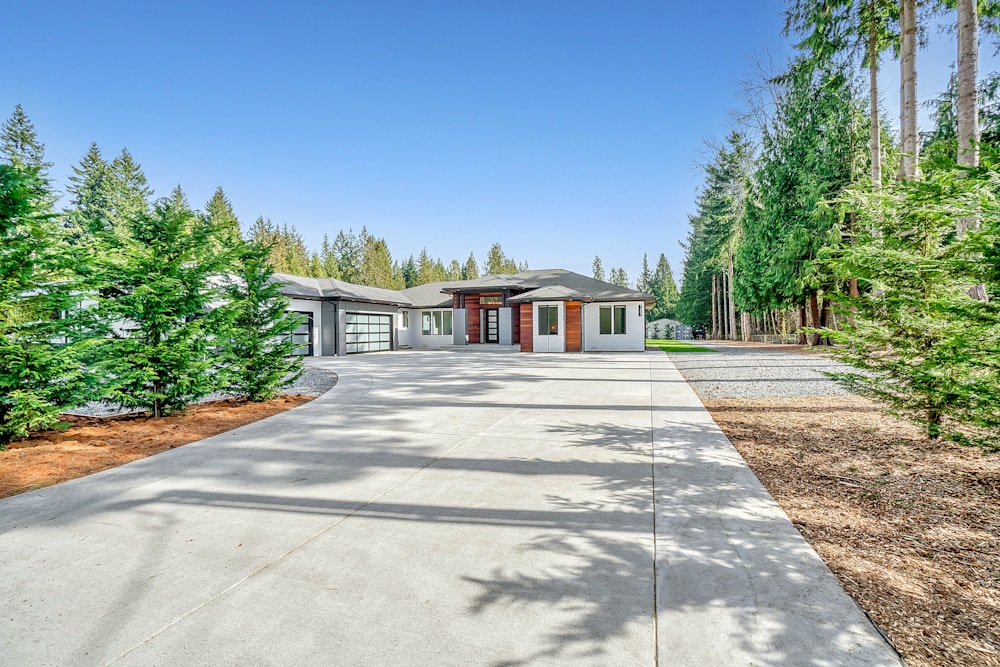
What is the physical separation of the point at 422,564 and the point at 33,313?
5.65 m

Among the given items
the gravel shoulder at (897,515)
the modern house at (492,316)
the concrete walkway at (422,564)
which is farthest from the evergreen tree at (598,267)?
the concrete walkway at (422,564)

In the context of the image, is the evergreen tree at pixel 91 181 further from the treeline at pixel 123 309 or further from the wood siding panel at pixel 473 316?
the treeline at pixel 123 309

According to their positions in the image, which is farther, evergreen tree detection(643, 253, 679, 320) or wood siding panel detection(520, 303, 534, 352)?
evergreen tree detection(643, 253, 679, 320)

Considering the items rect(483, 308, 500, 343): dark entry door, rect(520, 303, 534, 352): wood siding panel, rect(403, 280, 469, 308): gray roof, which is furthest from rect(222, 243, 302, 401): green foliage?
rect(483, 308, 500, 343): dark entry door

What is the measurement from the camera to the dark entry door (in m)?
26.7

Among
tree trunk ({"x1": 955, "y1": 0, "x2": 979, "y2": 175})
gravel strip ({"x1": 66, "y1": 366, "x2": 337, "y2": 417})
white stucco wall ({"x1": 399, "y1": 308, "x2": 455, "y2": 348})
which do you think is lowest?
gravel strip ({"x1": 66, "y1": 366, "x2": 337, "y2": 417})

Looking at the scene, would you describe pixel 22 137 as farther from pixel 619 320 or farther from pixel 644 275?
pixel 644 275

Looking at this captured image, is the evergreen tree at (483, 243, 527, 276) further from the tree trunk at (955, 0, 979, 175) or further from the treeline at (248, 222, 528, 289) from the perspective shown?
the tree trunk at (955, 0, 979, 175)

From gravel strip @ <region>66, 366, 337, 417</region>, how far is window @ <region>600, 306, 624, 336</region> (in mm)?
13592

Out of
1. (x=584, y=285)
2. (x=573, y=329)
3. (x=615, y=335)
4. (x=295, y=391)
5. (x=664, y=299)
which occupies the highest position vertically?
A: (x=664, y=299)

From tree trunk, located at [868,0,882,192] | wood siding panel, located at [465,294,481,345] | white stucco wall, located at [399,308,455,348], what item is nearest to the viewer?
tree trunk, located at [868,0,882,192]

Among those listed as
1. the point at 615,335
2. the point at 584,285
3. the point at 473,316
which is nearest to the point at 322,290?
the point at 473,316

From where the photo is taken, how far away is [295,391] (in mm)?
9906

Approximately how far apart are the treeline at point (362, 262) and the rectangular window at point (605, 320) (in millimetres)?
37890
